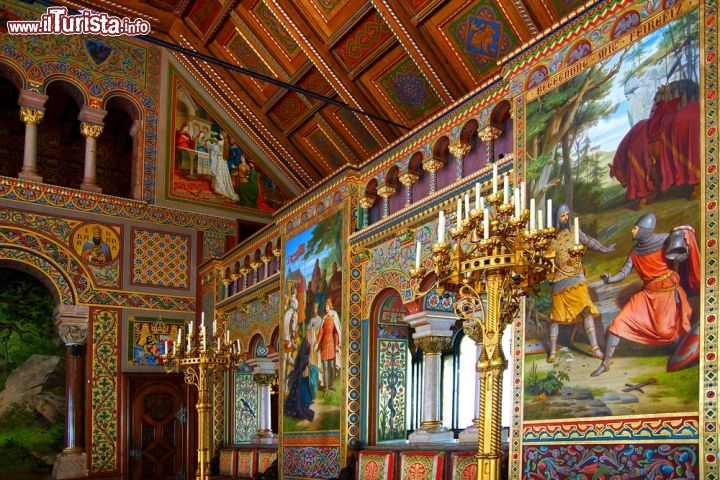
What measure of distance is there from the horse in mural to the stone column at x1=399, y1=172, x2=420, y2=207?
377 cm

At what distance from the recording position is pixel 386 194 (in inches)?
419

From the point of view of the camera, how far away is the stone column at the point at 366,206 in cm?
1108

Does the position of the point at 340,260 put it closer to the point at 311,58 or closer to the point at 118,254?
the point at 311,58

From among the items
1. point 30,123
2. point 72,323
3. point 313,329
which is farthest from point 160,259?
point 313,329

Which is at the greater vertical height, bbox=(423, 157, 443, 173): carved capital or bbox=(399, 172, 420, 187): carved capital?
bbox=(423, 157, 443, 173): carved capital

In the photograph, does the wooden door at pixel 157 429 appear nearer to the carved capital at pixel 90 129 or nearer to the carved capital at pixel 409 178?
the carved capital at pixel 90 129

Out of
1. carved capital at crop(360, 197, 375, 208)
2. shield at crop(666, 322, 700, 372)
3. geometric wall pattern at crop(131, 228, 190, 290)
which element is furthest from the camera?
geometric wall pattern at crop(131, 228, 190, 290)

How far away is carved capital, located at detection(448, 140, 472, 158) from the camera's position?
9188 millimetres

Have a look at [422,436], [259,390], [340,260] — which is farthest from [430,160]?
[259,390]

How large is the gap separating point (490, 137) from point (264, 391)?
8279 mm

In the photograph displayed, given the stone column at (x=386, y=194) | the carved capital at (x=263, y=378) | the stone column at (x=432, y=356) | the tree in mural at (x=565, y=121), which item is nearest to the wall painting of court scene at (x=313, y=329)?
the stone column at (x=386, y=194)

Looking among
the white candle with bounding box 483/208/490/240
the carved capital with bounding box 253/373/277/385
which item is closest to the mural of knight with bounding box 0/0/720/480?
the white candle with bounding box 483/208/490/240

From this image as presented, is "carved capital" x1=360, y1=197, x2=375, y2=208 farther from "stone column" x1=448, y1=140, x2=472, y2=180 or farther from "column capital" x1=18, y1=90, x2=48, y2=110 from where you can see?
"column capital" x1=18, y1=90, x2=48, y2=110

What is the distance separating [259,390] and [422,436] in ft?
19.8
